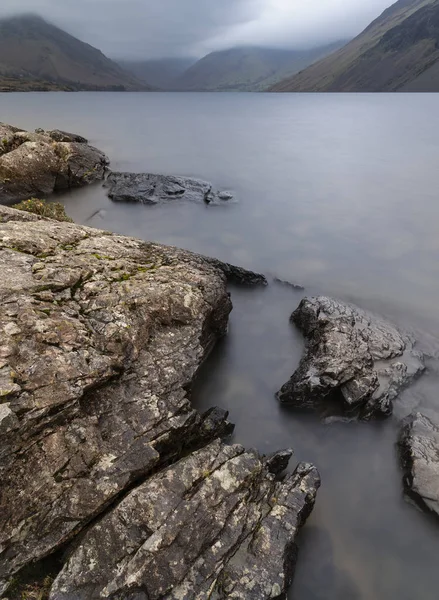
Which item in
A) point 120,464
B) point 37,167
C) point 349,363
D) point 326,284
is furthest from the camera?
point 37,167

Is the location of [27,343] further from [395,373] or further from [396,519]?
[395,373]

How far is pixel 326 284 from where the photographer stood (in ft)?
56.9

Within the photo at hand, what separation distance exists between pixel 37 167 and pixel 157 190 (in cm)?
842

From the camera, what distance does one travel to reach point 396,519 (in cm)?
819

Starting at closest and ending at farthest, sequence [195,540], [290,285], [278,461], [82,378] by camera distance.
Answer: [195,540], [82,378], [278,461], [290,285]

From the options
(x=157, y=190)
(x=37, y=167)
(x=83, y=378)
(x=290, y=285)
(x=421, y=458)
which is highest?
(x=37, y=167)

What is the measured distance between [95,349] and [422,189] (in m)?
31.6

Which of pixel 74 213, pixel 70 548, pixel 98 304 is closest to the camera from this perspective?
pixel 70 548

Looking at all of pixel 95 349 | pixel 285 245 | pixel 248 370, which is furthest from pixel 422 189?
pixel 95 349

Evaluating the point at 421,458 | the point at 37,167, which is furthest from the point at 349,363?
the point at 37,167

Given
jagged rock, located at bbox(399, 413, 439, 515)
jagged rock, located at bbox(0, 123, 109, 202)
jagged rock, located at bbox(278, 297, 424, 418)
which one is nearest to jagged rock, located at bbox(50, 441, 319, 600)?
jagged rock, located at bbox(399, 413, 439, 515)

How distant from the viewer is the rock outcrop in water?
5.93 m

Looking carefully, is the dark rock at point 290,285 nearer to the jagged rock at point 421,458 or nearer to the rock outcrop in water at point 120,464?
the jagged rock at point 421,458

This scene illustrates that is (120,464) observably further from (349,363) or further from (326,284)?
(326,284)
